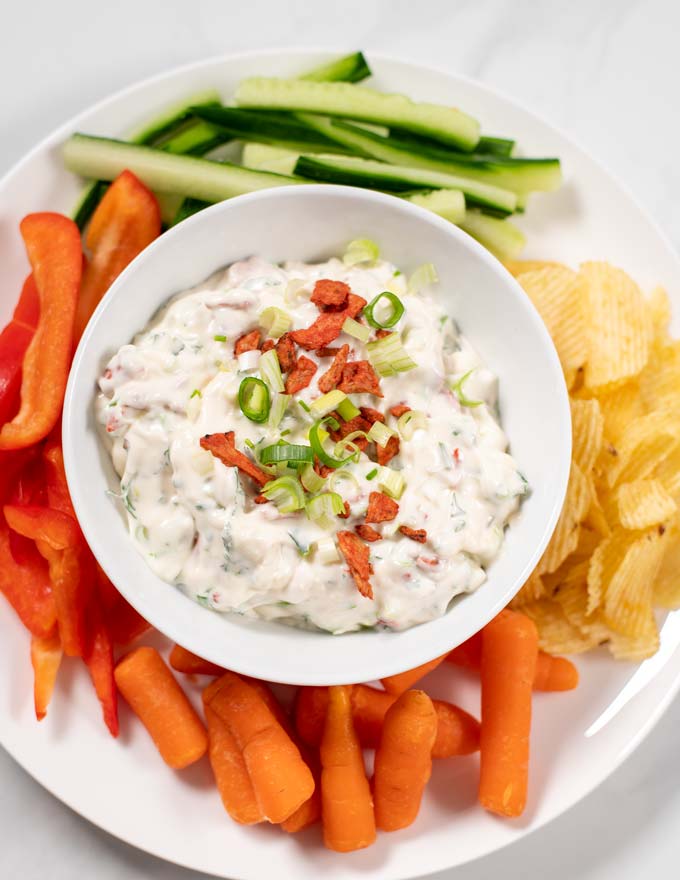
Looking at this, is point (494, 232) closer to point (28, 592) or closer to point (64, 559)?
point (64, 559)

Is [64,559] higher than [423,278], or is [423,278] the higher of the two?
[423,278]

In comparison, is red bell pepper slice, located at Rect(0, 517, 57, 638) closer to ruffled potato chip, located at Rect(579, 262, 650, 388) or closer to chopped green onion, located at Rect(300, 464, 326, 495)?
chopped green onion, located at Rect(300, 464, 326, 495)

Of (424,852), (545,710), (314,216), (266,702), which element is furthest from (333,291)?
(424,852)

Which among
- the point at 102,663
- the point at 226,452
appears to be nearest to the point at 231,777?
the point at 102,663

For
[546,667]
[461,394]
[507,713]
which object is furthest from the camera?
[546,667]

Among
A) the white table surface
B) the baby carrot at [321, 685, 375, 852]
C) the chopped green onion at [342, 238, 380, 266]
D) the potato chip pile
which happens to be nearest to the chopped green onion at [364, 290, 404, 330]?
the chopped green onion at [342, 238, 380, 266]

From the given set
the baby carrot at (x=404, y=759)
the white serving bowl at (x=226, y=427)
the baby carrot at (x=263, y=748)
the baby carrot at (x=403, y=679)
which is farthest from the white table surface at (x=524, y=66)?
the white serving bowl at (x=226, y=427)

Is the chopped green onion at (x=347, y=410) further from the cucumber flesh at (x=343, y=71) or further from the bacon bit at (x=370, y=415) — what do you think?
the cucumber flesh at (x=343, y=71)
